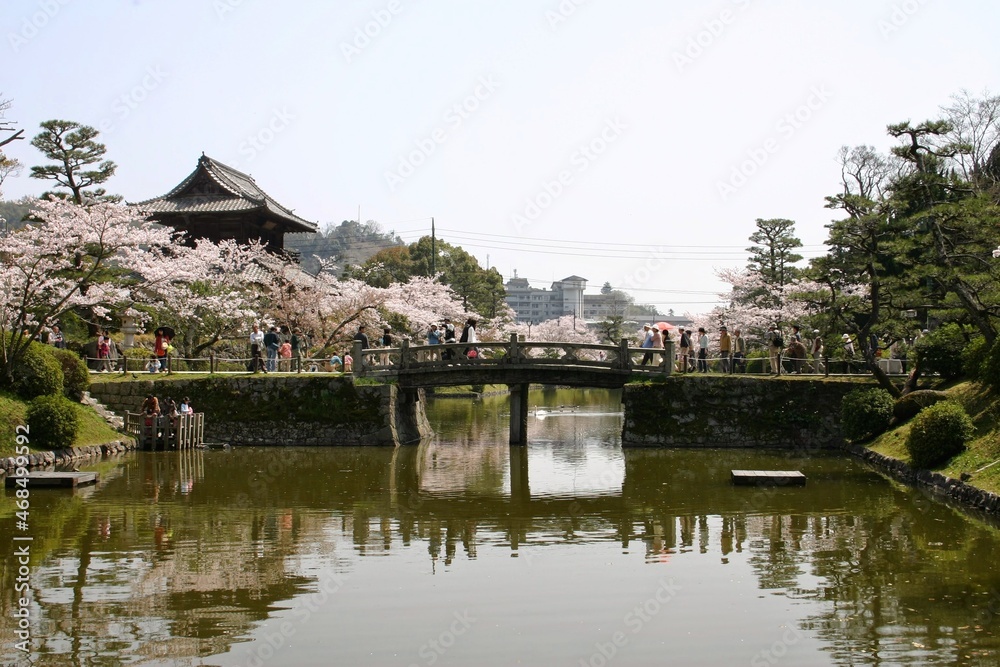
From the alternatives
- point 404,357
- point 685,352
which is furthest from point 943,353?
point 404,357

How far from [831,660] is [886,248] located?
16.2 m

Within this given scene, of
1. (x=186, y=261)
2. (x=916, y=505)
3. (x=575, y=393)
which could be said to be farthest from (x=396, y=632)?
(x=575, y=393)

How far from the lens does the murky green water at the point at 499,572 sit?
365 inches

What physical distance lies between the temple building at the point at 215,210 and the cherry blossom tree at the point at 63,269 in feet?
36.7

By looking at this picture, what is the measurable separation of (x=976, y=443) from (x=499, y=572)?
11094mm

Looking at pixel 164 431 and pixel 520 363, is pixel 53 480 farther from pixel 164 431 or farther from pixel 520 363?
pixel 520 363

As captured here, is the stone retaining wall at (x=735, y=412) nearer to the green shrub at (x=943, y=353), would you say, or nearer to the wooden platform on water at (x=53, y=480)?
the green shrub at (x=943, y=353)

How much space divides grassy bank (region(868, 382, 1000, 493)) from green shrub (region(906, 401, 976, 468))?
273 mm

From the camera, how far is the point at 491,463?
24047 mm

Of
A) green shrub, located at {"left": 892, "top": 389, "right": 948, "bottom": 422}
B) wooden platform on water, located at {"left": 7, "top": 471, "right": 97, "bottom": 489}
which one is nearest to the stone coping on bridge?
green shrub, located at {"left": 892, "top": 389, "right": 948, "bottom": 422}

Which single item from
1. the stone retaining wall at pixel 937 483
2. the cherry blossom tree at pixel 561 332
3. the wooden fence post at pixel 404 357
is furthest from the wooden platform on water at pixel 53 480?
the cherry blossom tree at pixel 561 332

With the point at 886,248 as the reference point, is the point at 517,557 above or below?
below

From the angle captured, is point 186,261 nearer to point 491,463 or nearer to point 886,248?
point 491,463

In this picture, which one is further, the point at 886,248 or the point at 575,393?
the point at 575,393
